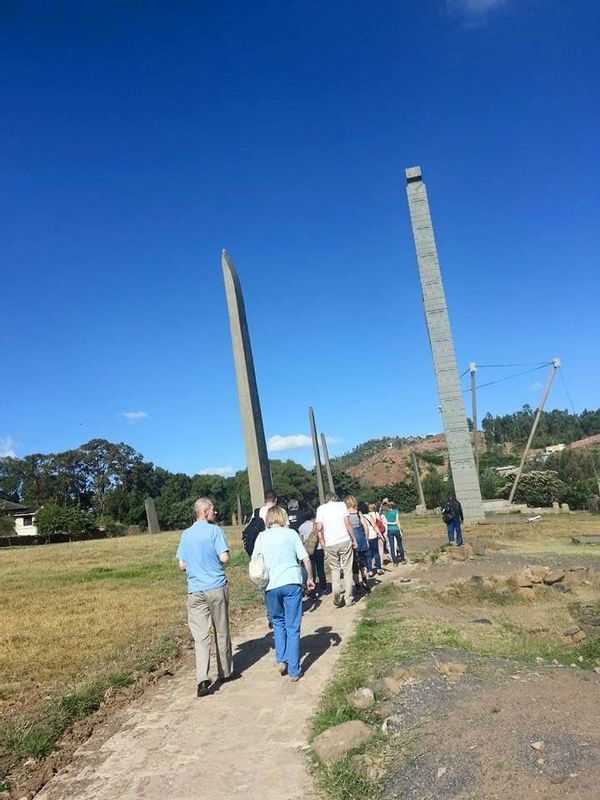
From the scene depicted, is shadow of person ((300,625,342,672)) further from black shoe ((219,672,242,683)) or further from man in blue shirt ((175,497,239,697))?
man in blue shirt ((175,497,239,697))

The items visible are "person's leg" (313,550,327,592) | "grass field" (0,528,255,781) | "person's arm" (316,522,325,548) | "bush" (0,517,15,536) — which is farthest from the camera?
"bush" (0,517,15,536)

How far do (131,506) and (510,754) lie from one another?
7358 centimetres

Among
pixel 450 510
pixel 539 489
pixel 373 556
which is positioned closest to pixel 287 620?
pixel 373 556

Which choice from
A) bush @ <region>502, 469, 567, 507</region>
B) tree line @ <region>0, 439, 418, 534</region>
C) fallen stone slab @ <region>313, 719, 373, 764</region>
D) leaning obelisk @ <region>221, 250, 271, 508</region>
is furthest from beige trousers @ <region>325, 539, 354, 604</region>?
tree line @ <region>0, 439, 418, 534</region>

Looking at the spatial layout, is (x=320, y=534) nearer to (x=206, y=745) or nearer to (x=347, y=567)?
(x=347, y=567)

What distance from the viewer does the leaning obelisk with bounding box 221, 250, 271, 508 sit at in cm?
1492

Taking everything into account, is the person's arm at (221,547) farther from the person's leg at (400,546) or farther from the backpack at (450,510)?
the backpack at (450,510)

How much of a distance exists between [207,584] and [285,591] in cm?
77

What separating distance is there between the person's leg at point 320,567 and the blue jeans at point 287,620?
4106mm

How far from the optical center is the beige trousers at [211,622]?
5.84 m

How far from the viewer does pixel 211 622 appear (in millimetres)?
5988

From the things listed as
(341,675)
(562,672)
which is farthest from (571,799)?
(341,675)

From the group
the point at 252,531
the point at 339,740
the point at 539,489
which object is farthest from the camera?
the point at 539,489

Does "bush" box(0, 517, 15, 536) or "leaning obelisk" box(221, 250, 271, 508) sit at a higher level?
"leaning obelisk" box(221, 250, 271, 508)
